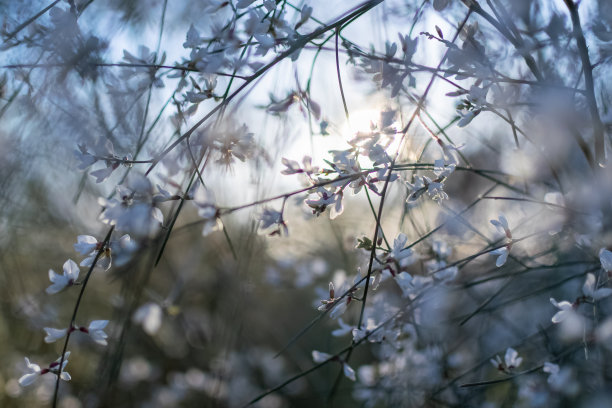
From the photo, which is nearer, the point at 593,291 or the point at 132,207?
the point at 132,207

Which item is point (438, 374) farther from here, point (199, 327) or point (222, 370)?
point (199, 327)

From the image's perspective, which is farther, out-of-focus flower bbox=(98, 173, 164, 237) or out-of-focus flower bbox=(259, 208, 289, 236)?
out-of-focus flower bbox=(259, 208, 289, 236)

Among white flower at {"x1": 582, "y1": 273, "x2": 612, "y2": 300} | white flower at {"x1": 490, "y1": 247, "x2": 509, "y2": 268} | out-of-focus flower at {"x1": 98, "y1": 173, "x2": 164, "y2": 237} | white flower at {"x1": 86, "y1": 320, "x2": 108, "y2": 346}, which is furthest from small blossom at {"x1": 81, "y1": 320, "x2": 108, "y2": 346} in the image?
white flower at {"x1": 582, "y1": 273, "x2": 612, "y2": 300}

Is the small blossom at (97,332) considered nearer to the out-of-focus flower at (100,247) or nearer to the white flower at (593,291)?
the out-of-focus flower at (100,247)

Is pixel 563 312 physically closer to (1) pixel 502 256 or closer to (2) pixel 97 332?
(1) pixel 502 256

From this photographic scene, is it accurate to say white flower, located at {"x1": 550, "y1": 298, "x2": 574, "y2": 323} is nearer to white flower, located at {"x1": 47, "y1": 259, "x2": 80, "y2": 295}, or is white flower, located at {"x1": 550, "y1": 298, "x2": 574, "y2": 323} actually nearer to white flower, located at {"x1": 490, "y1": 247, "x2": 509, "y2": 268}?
white flower, located at {"x1": 490, "y1": 247, "x2": 509, "y2": 268}

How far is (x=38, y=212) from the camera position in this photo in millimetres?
1168

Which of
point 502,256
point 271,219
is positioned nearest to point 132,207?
point 271,219

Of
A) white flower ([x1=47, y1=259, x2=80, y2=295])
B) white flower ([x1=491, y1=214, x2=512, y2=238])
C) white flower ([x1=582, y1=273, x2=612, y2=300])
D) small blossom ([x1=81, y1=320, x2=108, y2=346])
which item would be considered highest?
white flower ([x1=47, y1=259, x2=80, y2=295])

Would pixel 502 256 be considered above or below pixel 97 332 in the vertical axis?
below

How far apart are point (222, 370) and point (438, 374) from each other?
1.96ft

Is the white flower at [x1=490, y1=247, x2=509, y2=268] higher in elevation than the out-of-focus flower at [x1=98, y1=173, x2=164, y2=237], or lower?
lower

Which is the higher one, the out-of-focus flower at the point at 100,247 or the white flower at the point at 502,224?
the out-of-focus flower at the point at 100,247

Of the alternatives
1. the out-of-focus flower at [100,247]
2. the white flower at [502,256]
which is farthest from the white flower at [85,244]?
the white flower at [502,256]
